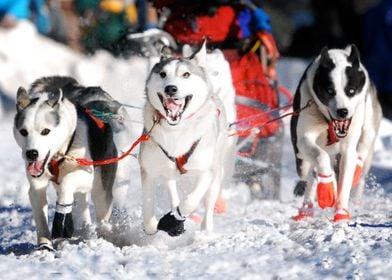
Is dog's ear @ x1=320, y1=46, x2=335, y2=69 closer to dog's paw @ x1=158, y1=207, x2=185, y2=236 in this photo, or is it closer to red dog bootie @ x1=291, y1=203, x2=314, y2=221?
red dog bootie @ x1=291, y1=203, x2=314, y2=221

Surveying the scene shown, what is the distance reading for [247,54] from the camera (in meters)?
7.54

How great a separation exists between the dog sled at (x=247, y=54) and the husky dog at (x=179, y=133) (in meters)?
1.87

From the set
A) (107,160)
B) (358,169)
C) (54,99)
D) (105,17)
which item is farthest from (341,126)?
(105,17)

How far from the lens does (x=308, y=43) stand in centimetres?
1914

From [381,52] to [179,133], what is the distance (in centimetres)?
875

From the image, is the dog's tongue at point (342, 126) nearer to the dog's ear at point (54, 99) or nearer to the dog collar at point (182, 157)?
the dog collar at point (182, 157)

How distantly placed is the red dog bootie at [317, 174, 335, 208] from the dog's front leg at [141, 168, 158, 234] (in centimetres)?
104

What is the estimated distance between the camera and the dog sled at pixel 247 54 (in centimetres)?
737

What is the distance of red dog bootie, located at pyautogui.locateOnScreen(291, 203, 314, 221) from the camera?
20.2 feet

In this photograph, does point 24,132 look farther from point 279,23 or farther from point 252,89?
point 279,23

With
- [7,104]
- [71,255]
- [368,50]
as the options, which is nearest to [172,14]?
[71,255]

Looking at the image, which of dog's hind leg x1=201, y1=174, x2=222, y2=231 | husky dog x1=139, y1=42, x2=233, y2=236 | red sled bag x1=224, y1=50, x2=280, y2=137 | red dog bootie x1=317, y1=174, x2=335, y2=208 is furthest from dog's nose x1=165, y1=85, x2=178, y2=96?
red sled bag x1=224, y1=50, x2=280, y2=137

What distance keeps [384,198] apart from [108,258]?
2767 millimetres

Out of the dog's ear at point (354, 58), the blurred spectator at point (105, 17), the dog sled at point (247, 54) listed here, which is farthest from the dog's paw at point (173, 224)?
the blurred spectator at point (105, 17)
